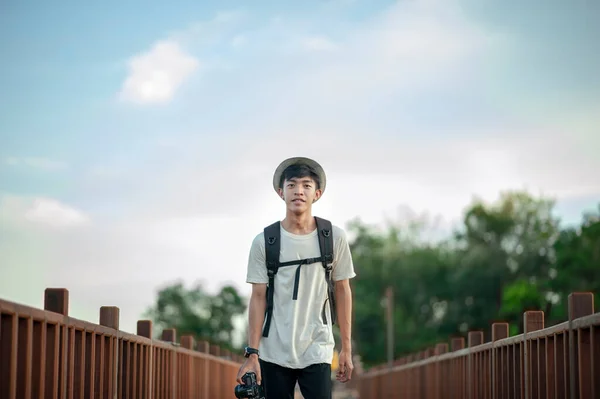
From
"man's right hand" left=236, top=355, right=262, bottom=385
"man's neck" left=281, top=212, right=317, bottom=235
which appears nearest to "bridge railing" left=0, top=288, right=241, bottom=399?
"man's right hand" left=236, top=355, right=262, bottom=385

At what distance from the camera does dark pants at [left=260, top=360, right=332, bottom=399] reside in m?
6.28

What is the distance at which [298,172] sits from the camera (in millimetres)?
6453

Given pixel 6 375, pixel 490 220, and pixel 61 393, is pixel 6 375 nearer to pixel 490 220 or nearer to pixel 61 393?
pixel 61 393

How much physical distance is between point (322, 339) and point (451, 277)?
64.5m

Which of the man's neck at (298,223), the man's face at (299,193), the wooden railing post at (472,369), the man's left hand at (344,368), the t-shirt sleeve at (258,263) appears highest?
the man's face at (299,193)

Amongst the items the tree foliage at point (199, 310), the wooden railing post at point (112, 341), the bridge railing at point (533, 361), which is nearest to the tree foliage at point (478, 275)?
the tree foliage at point (199, 310)

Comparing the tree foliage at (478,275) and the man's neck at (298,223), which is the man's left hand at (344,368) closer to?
the man's neck at (298,223)

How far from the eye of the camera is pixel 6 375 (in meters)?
4.64

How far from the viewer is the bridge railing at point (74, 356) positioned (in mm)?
4691

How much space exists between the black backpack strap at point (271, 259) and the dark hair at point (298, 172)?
342 mm

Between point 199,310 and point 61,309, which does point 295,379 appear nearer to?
point 61,309

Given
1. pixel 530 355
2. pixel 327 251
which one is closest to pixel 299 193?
pixel 327 251

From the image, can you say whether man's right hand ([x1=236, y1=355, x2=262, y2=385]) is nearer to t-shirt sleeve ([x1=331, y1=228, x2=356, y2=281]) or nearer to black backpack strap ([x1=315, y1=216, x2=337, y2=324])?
black backpack strap ([x1=315, y1=216, x2=337, y2=324])

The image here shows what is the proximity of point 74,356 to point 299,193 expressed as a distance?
164cm
